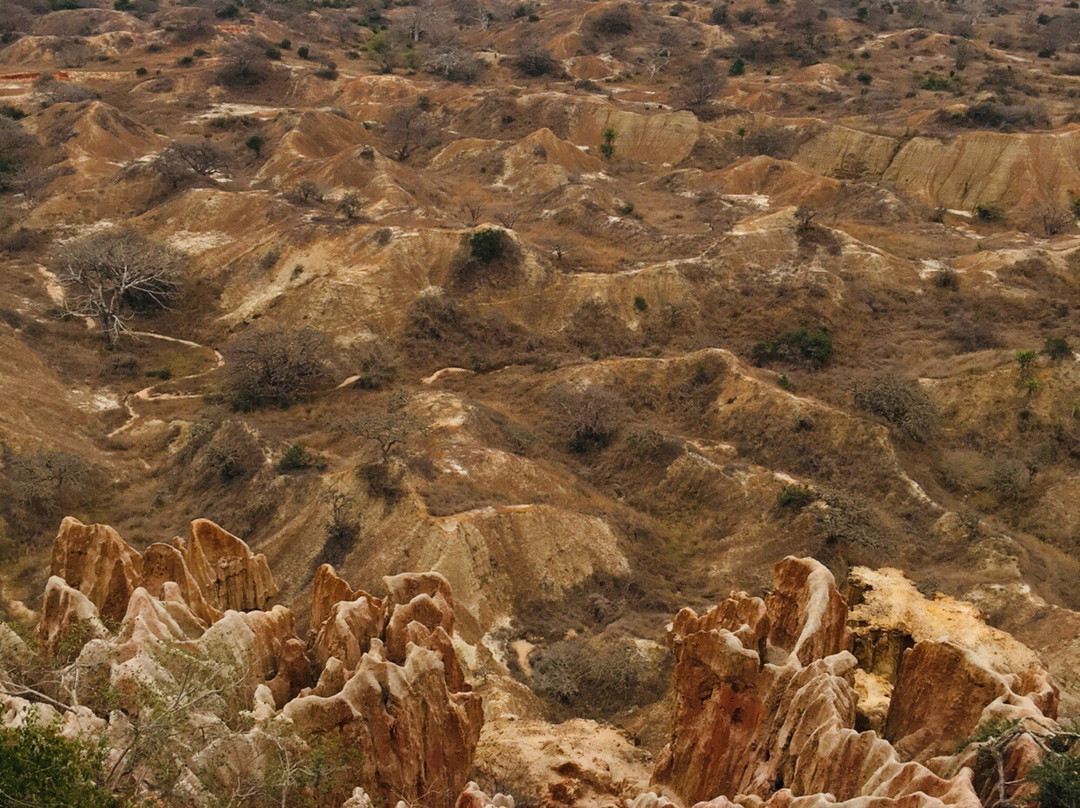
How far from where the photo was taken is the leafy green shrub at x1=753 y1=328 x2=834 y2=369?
50312mm

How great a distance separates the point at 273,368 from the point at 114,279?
17869 mm

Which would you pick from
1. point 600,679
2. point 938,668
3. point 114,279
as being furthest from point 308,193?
point 938,668

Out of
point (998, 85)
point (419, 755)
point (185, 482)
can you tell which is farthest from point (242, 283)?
point (998, 85)

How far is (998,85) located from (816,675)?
302 ft

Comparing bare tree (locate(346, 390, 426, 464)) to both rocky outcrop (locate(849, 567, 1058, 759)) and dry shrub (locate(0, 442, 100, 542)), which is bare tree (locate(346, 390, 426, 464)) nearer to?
dry shrub (locate(0, 442, 100, 542))

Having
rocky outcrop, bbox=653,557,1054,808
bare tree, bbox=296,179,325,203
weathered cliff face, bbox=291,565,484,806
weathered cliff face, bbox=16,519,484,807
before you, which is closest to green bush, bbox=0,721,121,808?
weathered cliff face, bbox=16,519,484,807

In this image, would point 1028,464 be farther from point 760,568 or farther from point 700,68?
point 700,68

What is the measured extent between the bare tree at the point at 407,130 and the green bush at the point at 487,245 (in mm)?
28640

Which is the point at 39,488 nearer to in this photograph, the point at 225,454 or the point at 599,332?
the point at 225,454

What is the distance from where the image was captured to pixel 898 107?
281ft

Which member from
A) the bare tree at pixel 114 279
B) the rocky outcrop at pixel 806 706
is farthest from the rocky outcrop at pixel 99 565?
the bare tree at pixel 114 279

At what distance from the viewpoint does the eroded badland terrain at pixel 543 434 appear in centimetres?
1842

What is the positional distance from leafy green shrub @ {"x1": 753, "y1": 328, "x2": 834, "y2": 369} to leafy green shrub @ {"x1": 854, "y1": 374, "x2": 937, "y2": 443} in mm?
6519

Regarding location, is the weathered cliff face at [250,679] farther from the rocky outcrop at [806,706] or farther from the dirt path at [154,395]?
the dirt path at [154,395]
